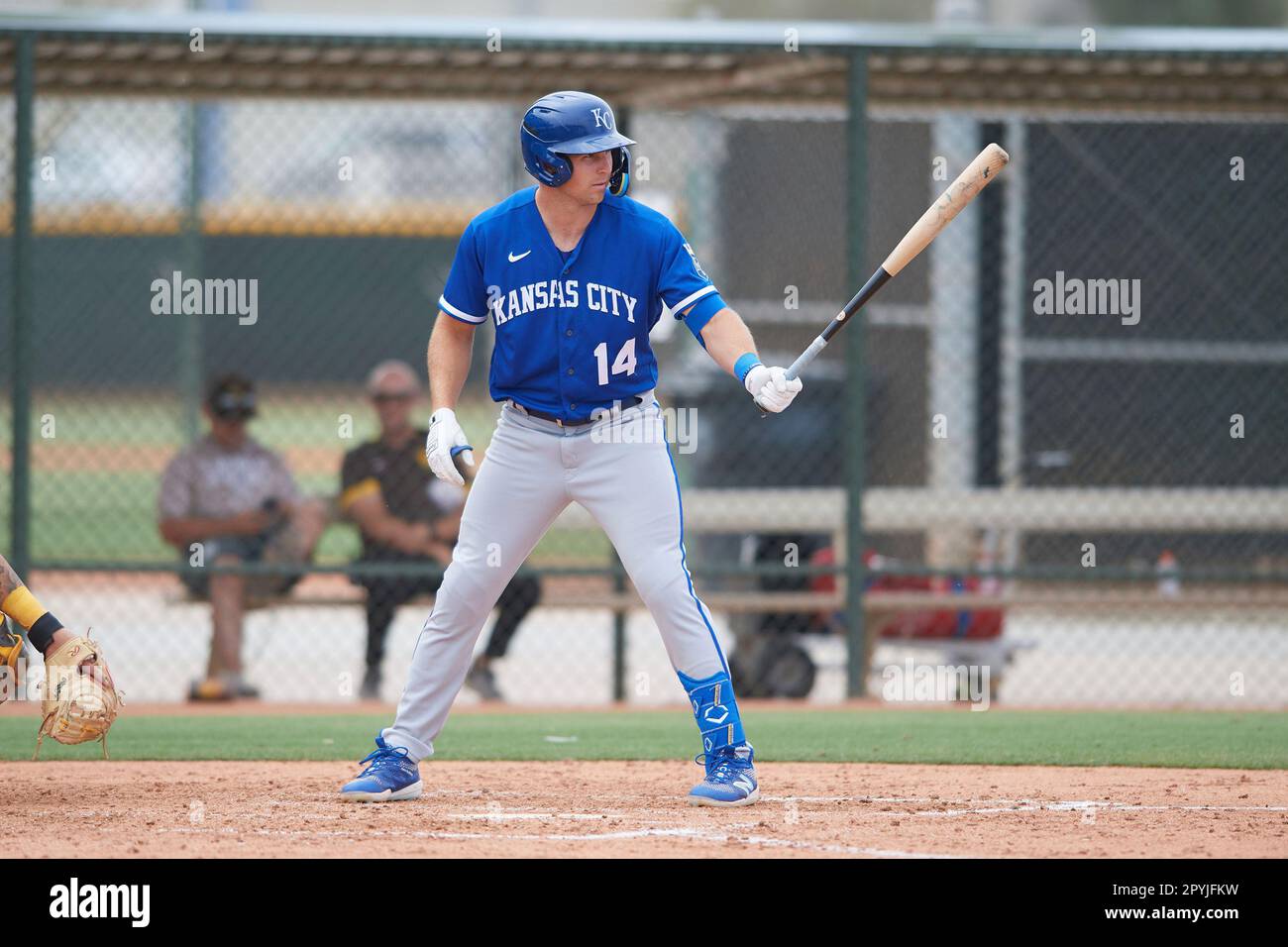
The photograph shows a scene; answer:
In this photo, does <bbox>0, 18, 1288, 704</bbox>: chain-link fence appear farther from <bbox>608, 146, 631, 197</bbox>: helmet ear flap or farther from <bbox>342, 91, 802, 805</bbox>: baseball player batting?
<bbox>608, 146, 631, 197</bbox>: helmet ear flap

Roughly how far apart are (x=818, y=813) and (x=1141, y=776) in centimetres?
139

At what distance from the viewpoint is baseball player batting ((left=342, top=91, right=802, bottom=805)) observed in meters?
4.87

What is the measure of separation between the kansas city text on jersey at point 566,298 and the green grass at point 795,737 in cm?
189

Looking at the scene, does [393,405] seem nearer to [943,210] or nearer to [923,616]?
[923,616]

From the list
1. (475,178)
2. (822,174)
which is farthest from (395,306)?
(822,174)

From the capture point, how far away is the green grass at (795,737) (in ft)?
20.3

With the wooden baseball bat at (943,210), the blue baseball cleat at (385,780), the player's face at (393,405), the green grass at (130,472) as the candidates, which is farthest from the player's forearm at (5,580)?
the green grass at (130,472)

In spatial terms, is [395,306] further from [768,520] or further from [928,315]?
[768,520]

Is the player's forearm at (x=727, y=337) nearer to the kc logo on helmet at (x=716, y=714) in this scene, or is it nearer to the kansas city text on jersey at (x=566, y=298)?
the kansas city text on jersey at (x=566, y=298)

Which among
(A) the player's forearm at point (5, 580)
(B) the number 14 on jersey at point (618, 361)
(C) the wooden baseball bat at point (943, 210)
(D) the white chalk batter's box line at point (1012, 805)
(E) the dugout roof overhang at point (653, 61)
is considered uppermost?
(E) the dugout roof overhang at point (653, 61)

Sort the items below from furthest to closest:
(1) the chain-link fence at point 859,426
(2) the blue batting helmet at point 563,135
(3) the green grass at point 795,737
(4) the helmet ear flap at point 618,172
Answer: (1) the chain-link fence at point 859,426, (3) the green grass at point 795,737, (4) the helmet ear flap at point 618,172, (2) the blue batting helmet at point 563,135

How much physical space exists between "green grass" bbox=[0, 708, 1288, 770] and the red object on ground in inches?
54.1

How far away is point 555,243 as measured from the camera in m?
4.95

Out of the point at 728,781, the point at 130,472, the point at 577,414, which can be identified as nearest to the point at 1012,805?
the point at 728,781
